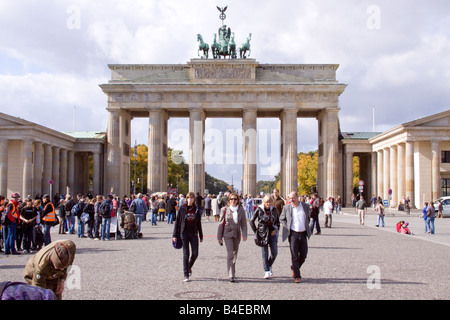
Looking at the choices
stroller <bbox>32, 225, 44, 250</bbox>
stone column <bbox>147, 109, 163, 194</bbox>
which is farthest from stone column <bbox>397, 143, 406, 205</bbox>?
stroller <bbox>32, 225, 44, 250</bbox>

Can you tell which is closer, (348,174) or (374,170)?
(348,174)

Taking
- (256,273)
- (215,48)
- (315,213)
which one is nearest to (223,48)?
(215,48)

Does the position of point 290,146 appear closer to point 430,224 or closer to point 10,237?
point 430,224

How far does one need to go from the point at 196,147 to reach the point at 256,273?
175 ft

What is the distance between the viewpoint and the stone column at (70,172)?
66.6 meters

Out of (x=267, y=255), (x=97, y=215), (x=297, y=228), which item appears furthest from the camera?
(x=97, y=215)

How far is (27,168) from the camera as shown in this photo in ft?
177

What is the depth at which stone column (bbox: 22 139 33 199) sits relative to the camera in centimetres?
5356

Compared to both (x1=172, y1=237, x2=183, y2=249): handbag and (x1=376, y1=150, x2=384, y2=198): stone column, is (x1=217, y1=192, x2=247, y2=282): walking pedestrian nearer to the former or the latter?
(x1=172, y1=237, x2=183, y2=249): handbag

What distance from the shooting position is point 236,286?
10945mm

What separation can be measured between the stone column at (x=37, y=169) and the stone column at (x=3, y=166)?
297 centimetres

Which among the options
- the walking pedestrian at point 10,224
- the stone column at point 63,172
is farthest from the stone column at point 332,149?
the walking pedestrian at point 10,224

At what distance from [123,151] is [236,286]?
5832 cm
